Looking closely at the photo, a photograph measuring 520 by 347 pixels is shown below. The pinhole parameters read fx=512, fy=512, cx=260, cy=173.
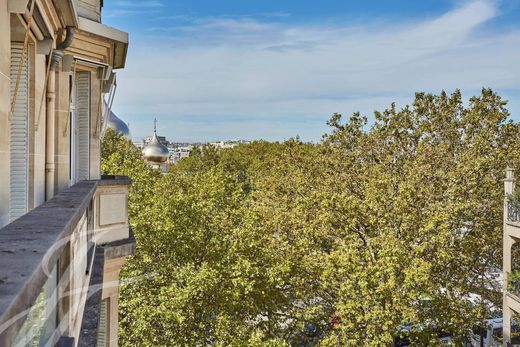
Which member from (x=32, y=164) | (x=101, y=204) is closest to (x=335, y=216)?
(x=101, y=204)

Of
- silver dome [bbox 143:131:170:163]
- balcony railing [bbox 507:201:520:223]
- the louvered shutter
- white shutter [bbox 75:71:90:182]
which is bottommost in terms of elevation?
the louvered shutter

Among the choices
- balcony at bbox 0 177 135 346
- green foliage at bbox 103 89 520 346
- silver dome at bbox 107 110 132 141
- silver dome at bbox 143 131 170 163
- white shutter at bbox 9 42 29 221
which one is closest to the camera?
balcony at bbox 0 177 135 346

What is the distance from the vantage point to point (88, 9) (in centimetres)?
797

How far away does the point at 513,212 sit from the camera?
16125mm

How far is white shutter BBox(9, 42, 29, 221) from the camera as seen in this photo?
4.40 meters

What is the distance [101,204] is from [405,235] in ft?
38.0

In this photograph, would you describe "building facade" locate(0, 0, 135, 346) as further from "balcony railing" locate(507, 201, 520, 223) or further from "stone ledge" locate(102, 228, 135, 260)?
"balcony railing" locate(507, 201, 520, 223)

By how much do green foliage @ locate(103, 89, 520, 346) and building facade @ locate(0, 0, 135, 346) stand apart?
6.95 meters

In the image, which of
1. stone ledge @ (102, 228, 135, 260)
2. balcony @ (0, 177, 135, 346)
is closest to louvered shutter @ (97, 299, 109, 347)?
stone ledge @ (102, 228, 135, 260)

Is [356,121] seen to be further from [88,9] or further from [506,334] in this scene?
[88,9]

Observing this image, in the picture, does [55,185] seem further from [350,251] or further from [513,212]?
[513,212]

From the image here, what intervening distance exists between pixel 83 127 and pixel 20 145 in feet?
12.1

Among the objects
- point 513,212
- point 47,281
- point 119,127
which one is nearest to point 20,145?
point 47,281

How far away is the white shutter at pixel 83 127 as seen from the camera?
8016mm
